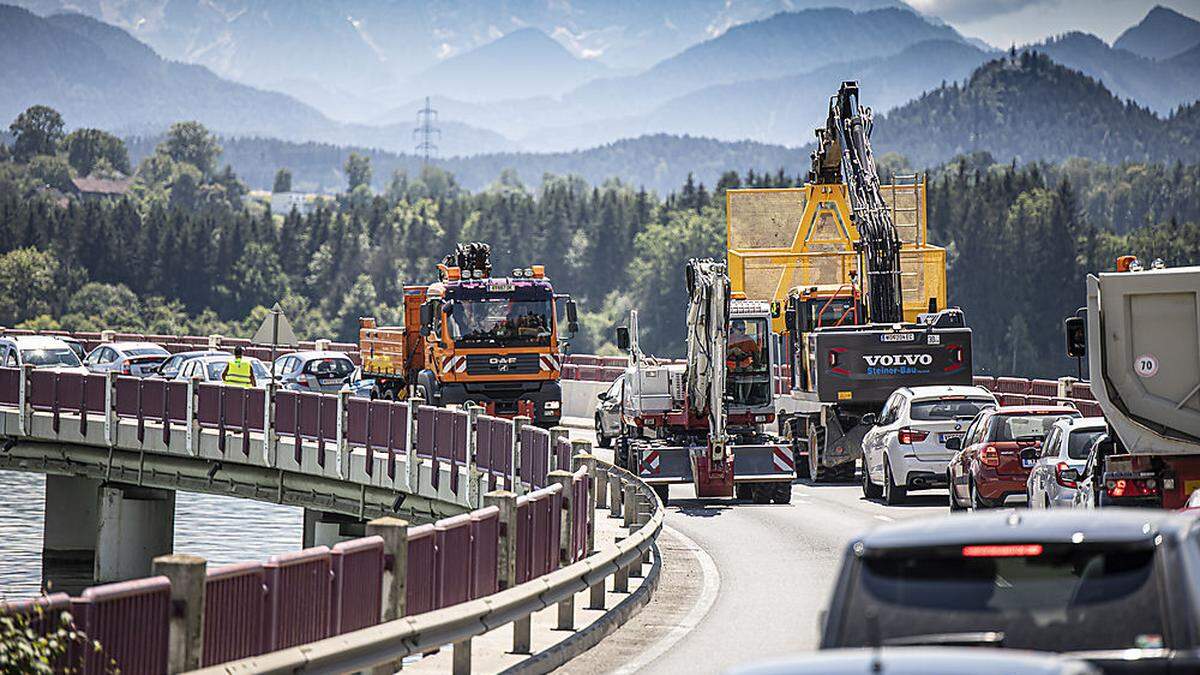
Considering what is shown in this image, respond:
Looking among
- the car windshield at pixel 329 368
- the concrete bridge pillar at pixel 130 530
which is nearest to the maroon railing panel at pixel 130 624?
the concrete bridge pillar at pixel 130 530

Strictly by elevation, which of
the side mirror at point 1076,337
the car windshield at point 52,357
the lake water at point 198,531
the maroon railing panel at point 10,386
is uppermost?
the car windshield at point 52,357

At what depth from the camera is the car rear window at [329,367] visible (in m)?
50.6

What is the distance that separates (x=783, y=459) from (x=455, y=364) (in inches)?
432

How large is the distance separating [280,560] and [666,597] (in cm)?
868

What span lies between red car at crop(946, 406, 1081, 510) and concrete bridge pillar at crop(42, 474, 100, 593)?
2041 centimetres

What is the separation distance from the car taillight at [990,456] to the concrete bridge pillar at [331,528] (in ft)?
46.5

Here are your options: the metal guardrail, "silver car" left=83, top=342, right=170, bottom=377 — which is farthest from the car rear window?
the metal guardrail

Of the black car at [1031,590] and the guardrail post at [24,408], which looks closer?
the black car at [1031,590]

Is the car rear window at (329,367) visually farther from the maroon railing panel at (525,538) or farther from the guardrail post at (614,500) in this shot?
the maroon railing panel at (525,538)

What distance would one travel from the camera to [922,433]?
28.0m

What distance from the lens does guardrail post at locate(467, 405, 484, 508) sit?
94.6ft

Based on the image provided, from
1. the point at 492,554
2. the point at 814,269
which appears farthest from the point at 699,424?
the point at 492,554

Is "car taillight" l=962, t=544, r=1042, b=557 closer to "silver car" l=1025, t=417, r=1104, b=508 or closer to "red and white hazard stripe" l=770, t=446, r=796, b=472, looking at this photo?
"silver car" l=1025, t=417, r=1104, b=508

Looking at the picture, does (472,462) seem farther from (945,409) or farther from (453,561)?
(453,561)
